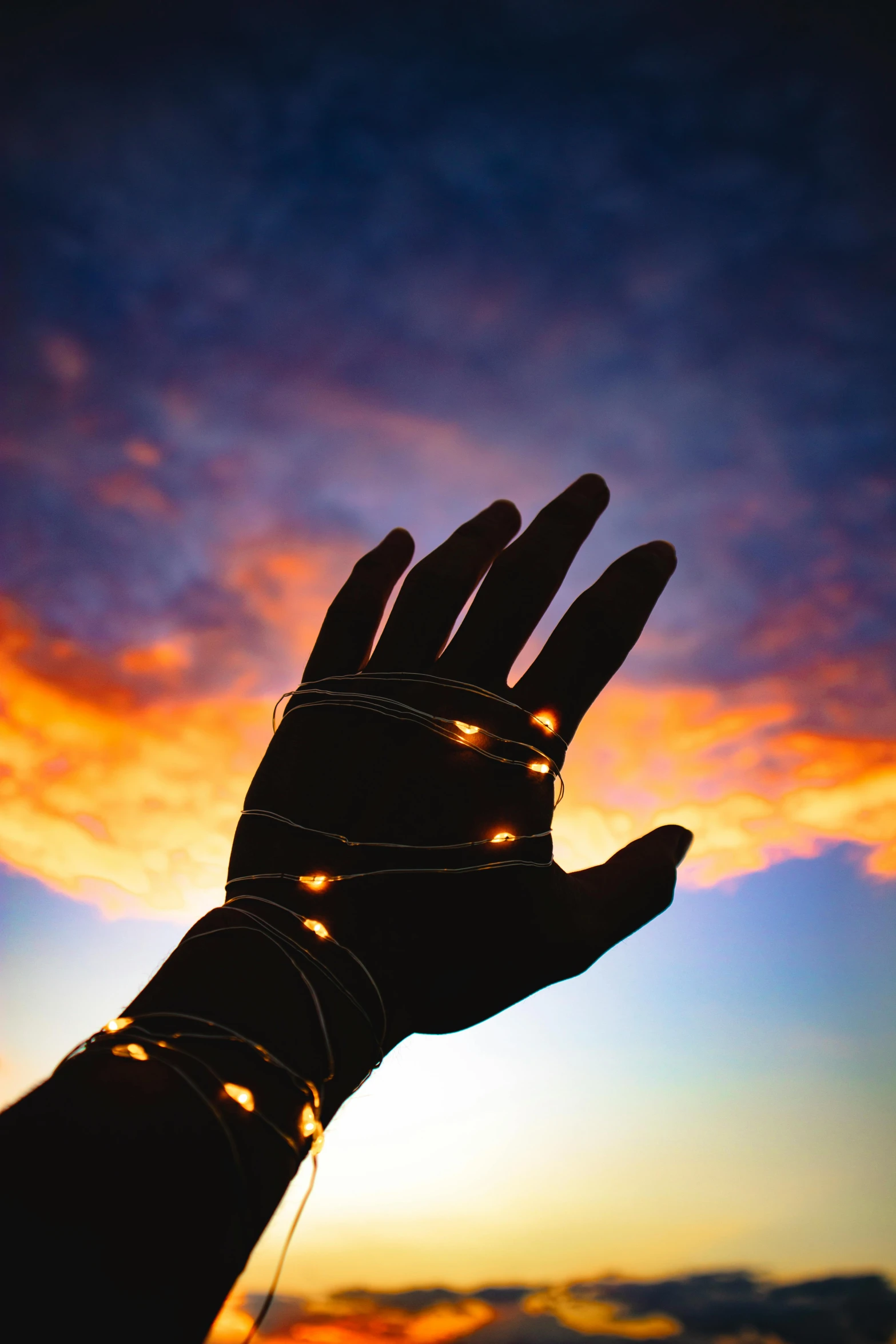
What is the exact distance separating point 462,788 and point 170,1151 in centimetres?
133

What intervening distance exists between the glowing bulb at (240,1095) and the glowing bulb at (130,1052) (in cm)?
20

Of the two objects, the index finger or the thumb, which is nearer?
the thumb

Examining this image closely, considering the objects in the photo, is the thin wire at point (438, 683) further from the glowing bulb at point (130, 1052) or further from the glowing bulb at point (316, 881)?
the glowing bulb at point (130, 1052)

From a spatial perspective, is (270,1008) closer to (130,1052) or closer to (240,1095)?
(240,1095)

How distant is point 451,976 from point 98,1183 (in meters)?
1.19

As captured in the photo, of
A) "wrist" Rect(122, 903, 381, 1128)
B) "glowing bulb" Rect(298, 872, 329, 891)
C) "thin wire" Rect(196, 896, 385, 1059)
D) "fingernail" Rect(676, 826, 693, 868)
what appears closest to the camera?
"wrist" Rect(122, 903, 381, 1128)

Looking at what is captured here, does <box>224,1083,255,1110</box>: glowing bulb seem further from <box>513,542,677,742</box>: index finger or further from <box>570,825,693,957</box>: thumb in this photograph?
<box>513,542,677,742</box>: index finger

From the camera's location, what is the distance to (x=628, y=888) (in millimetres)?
2717

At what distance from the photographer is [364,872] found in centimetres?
234

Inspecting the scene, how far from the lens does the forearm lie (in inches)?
52.0

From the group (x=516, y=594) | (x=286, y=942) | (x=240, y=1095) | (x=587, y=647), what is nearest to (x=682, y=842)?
(x=587, y=647)

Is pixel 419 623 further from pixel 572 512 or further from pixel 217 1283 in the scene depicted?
pixel 217 1283

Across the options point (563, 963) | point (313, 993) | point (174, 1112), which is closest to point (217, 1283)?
point (174, 1112)

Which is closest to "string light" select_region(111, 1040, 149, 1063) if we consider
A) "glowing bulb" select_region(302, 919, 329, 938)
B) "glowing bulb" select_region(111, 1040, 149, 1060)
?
"glowing bulb" select_region(111, 1040, 149, 1060)
